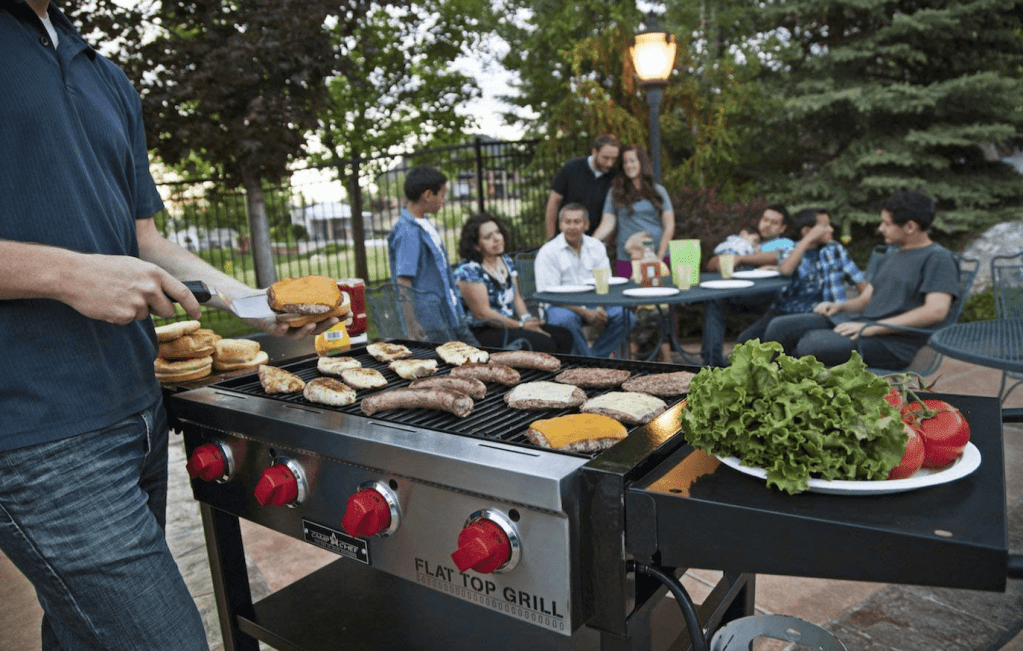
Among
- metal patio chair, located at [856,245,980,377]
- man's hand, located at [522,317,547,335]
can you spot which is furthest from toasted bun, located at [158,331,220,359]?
metal patio chair, located at [856,245,980,377]

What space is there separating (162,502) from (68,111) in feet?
3.32

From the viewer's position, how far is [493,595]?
136 cm

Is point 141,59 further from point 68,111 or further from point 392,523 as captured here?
point 392,523

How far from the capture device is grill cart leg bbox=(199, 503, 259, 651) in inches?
83.3

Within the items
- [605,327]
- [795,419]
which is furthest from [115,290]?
[605,327]

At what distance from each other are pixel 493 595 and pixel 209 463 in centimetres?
83

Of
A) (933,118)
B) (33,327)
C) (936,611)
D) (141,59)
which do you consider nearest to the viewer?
(33,327)

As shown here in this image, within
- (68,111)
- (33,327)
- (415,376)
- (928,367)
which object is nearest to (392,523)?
(415,376)

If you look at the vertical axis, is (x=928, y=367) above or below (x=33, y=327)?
below

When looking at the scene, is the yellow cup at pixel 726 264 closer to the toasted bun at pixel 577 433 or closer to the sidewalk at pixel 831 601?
the sidewalk at pixel 831 601

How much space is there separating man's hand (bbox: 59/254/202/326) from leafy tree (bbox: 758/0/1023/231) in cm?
1000

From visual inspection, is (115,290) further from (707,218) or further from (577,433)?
(707,218)

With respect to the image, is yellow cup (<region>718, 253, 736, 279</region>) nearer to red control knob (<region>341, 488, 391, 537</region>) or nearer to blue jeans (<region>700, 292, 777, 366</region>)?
blue jeans (<region>700, 292, 777, 366</region>)

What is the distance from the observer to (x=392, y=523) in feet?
4.79
